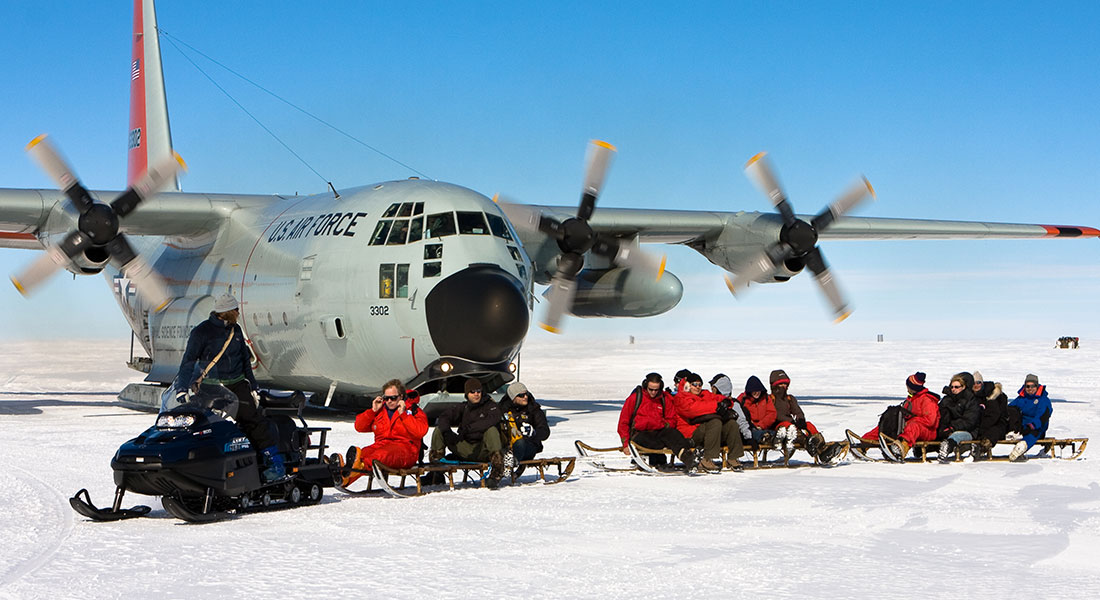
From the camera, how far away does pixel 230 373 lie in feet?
29.0

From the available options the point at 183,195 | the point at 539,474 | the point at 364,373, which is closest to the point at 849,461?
the point at 539,474

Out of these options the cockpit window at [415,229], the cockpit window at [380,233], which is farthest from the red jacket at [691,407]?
the cockpit window at [380,233]

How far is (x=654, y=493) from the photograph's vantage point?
385 inches

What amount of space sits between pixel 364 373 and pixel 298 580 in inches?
397

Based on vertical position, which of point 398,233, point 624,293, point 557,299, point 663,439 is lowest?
point 663,439

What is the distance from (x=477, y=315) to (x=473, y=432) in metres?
4.29

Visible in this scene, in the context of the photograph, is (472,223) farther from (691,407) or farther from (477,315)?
(691,407)

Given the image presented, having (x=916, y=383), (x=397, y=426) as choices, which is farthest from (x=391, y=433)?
(x=916, y=383)

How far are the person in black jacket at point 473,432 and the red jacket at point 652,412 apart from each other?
1.69 m

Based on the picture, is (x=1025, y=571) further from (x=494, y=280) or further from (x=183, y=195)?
(x=183, y=195)

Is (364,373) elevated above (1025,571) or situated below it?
above

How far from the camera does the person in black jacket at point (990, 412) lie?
12.7m

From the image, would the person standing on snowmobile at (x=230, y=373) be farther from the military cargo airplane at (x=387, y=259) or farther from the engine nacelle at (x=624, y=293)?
the engine nacelle at (x=624, y=293)

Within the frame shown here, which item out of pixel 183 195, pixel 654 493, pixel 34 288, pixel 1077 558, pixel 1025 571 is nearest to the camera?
pixel 1025 571
